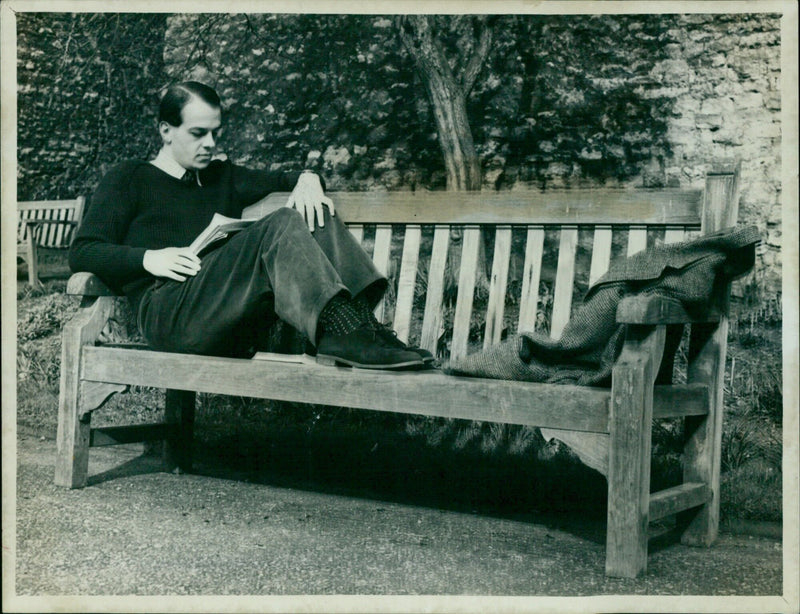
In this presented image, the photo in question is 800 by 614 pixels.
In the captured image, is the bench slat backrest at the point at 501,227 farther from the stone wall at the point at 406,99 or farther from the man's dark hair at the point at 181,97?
the stone wall at the point at 406,99

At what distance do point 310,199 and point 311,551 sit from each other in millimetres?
1291

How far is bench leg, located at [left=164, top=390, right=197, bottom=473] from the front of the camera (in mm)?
3598

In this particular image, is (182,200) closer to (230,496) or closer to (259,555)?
(230,496)

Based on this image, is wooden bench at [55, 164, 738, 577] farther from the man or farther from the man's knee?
the man's knee

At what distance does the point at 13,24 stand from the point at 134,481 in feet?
5.60

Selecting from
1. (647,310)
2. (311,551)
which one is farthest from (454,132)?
(311,551)

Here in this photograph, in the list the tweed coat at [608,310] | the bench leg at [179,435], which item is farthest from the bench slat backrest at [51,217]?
the tweed coat at [608,310]

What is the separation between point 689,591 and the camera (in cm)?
214

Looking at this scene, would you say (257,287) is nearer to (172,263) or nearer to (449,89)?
(172,263)

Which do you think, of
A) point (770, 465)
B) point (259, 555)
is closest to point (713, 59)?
point (770, 465)

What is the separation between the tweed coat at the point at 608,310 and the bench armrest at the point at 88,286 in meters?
1.53

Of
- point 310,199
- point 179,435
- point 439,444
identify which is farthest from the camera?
point 439,444

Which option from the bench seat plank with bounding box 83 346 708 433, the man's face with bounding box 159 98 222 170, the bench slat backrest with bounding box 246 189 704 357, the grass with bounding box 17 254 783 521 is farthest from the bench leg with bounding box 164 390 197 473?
the man's face with bounding box 159 98 222 170

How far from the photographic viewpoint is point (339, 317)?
265 cm
